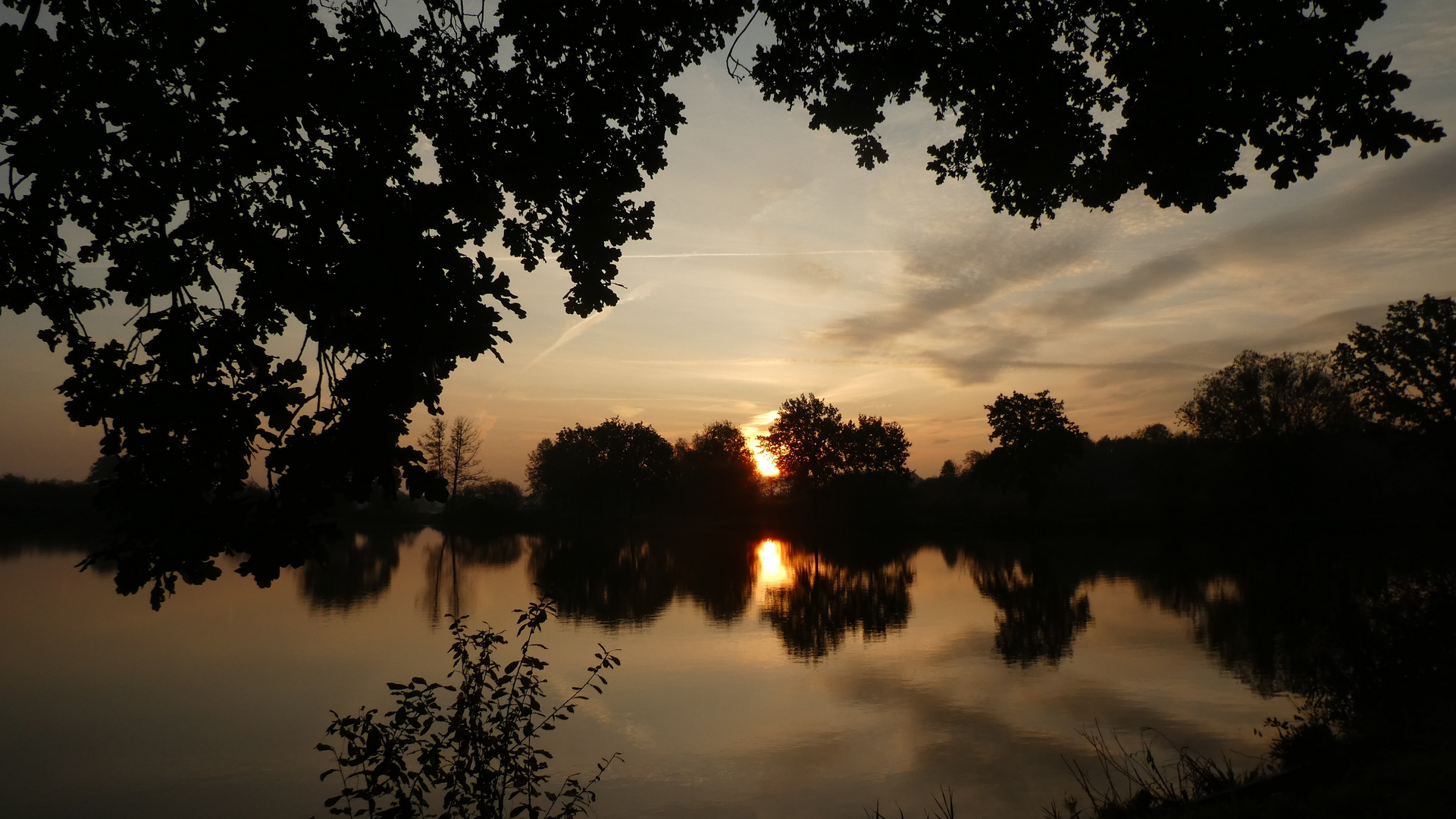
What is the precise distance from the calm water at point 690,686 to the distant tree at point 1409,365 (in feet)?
90.7

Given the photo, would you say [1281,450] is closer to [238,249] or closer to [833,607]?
[833,607]

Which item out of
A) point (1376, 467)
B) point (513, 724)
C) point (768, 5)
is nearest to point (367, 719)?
point (513, 724)

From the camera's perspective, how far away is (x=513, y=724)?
6387mm

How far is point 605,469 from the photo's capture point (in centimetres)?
8444

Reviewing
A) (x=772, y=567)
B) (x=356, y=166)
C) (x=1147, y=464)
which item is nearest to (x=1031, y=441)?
(x=1147, y=464)

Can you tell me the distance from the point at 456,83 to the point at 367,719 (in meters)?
5.12

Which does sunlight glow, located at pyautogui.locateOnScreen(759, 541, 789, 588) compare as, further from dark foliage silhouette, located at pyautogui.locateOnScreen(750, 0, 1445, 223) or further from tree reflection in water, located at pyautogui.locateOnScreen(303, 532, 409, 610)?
dark foliage silhouette, located at pyautogui.locateOnScreen(750, 0, 1445, 223)

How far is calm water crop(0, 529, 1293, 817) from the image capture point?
29.5ft

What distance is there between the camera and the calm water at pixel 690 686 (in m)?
8.98

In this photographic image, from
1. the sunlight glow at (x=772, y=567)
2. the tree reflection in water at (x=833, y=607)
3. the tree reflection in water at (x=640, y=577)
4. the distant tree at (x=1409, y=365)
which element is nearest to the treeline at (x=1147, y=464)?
the distant tree at (x=1409, y=365)

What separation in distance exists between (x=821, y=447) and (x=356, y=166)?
7011cm

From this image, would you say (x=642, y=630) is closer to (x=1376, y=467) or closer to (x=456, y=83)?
(x=456, y=83)

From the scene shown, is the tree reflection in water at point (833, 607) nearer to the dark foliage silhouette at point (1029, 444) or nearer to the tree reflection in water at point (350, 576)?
the tree reflection in water at point (350, 576)

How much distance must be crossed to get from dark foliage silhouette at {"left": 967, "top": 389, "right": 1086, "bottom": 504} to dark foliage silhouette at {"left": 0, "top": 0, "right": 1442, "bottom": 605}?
53.1 meters
